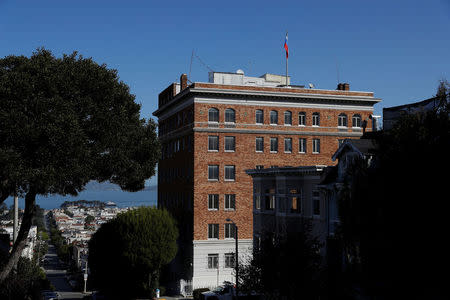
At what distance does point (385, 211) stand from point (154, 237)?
36.8 m

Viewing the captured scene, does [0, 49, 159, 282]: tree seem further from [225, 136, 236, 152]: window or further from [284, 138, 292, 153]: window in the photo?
[284, 138, 292, 153]: window

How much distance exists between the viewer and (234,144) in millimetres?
60500

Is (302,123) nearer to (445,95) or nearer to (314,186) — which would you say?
(314,186)

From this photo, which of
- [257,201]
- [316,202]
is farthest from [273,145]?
[316,202]

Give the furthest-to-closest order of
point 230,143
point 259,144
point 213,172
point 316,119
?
point 316,119 < point 259,144 < point 230,143 < point 213,172

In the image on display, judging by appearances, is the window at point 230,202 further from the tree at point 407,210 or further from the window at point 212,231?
the tree at point 407,210

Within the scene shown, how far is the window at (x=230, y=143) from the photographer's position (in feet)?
198

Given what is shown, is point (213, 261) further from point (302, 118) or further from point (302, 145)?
point (302, 118)

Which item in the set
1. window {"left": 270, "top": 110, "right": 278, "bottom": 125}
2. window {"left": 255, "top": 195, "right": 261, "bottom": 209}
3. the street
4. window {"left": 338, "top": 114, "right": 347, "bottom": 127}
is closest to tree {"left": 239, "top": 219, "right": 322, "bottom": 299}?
window {"left": 255, "top": 195, "right": 261, "bottom": 209}

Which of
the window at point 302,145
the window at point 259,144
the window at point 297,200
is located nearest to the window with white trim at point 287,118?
the window at point 302,145

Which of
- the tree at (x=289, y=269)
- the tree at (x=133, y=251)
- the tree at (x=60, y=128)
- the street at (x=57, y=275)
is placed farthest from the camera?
the street at (x=57, y=275)

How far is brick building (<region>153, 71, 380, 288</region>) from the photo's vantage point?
195 ft

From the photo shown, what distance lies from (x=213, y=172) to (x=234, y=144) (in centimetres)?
405

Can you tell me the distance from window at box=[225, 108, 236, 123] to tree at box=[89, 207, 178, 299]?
43.2ft
